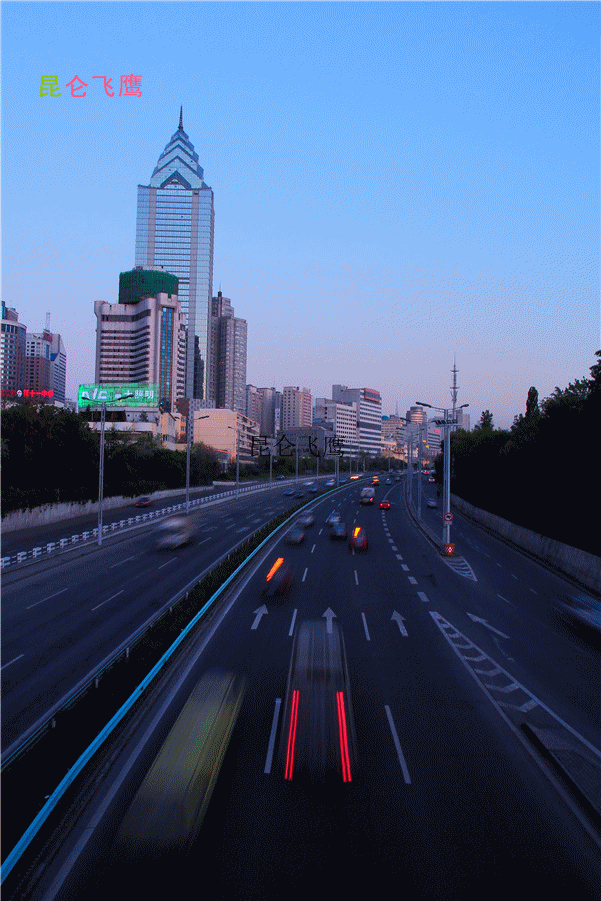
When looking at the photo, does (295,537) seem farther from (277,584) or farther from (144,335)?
(144,335)

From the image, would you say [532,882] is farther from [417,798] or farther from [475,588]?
[475,588]

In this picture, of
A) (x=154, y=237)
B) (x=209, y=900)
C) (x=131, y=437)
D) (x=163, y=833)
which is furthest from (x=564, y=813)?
(x=154, y=237)

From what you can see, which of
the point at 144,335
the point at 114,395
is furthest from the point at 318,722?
the point at 144,335

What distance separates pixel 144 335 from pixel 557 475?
450 feet

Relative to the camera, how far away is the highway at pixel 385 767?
791cm

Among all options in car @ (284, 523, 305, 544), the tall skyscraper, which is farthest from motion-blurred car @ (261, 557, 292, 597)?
the tall skyscraper

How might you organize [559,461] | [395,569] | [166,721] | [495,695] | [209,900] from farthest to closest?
[559,461]
[395,569]
[495,695]
[166,721]
[209,900]

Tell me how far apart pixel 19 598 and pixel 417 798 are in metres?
21.0

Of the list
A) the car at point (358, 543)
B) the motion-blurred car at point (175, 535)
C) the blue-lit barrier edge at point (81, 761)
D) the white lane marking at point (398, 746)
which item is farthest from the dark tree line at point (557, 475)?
the motion-blurred car at point (175, 535)

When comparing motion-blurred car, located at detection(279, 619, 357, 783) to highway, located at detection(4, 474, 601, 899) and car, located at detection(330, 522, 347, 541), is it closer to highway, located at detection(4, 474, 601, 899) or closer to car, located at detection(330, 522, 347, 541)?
highway, located at detection(4, 474, 601, 899)

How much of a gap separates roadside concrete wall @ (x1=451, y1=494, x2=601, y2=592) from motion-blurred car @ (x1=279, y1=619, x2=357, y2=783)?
21091mm

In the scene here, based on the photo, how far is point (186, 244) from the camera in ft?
626

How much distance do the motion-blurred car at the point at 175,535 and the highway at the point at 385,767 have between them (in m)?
12.8

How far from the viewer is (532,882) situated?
26.0ft
